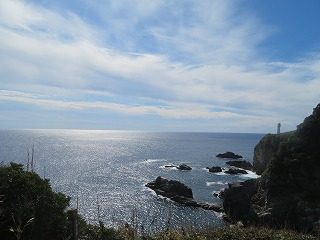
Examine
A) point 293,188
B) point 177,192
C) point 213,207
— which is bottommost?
point 213,207

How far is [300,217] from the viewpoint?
3167 centimetres

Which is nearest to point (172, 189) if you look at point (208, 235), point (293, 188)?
point (293, 188)

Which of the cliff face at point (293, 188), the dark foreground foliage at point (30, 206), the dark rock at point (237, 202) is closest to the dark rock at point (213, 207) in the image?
the dark rock at point (237, 202)

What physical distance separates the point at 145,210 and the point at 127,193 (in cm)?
1259

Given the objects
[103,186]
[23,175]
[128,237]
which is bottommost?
[103,186]

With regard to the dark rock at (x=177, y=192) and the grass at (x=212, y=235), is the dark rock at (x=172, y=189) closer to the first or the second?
the dark rock at (x=177, y=192)

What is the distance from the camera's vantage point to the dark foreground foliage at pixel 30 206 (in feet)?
28.6

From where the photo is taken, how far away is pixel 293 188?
35.5m

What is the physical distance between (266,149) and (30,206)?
7663 centimetres

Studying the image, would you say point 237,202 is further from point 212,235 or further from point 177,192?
point 212,235

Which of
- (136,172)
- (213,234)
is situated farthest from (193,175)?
(213,234)

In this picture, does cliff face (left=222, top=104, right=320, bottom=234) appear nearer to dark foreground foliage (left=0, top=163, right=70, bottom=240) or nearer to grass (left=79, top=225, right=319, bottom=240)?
grass (left=79, top=225, right=319, bottom=240)

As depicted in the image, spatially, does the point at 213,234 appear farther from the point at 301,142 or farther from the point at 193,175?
the point at 193,175

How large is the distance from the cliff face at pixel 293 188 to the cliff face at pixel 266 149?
33100 millimetres
